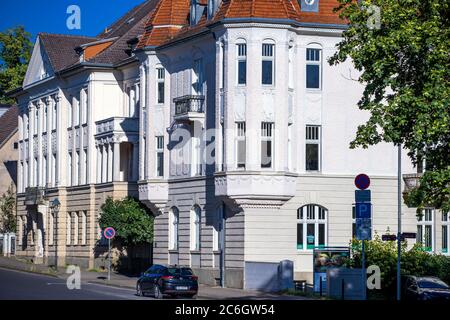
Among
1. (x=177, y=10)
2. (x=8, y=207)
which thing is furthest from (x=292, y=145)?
(x=8, y=207)

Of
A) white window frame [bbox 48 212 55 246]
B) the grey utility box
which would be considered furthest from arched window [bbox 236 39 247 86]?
white window frame [bbox 48 212 55 246]

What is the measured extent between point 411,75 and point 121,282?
26389mm

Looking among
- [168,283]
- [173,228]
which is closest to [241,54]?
[173,228]

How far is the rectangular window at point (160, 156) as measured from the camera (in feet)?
201

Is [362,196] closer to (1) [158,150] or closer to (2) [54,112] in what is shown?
(1) [158,150]

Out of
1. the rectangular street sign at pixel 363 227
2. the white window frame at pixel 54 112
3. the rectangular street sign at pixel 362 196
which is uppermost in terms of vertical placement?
the white window frame at pixel 54 112

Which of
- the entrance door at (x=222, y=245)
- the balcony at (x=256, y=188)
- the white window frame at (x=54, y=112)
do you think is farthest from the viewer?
the white window frame at (x=54, y=112)

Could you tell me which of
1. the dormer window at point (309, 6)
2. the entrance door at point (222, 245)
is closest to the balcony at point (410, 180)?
the entrance door at point (222, 245)

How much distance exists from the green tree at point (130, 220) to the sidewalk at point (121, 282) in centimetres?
217

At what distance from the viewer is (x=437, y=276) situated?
162ft

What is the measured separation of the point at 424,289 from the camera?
43.4 metres

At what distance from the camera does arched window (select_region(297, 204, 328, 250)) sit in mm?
55094

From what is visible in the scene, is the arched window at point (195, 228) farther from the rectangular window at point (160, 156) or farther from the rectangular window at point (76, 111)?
the rectangular window at point (76, 111)

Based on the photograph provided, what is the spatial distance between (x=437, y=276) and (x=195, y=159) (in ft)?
45.9
